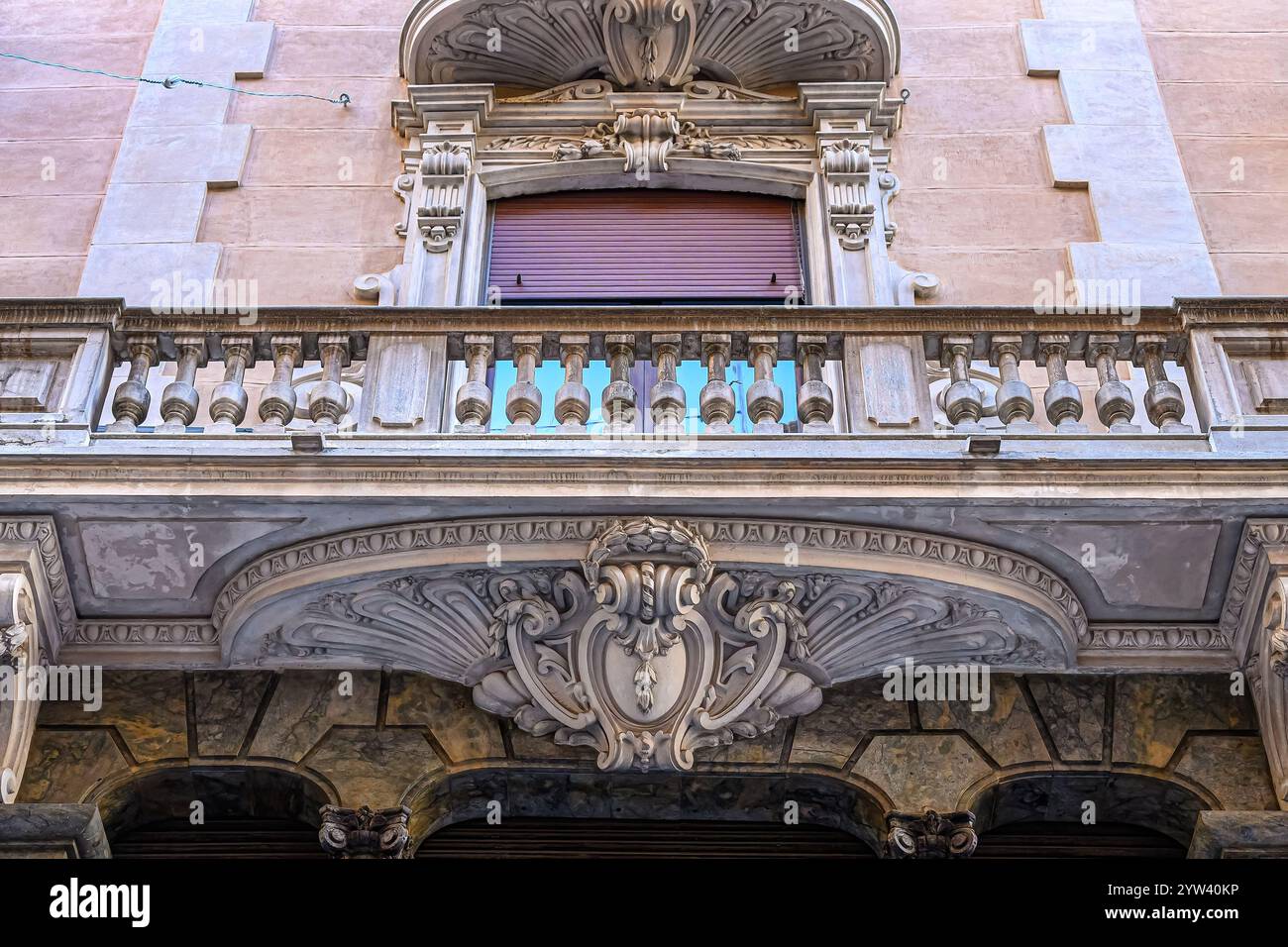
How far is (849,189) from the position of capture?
11.2m

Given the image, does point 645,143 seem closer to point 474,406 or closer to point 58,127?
point 474,406

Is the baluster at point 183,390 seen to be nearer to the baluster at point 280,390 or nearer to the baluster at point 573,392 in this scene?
the baluster at point 280,390

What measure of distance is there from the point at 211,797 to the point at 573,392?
8.15 feet

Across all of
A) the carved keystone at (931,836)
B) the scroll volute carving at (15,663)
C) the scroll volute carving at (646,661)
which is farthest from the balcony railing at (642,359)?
the carved keystone at (931,836)

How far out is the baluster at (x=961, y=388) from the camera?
8391 millimetres

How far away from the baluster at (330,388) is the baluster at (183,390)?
1.80ft

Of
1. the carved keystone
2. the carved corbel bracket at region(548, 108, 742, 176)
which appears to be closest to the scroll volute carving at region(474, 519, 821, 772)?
the carved keystone

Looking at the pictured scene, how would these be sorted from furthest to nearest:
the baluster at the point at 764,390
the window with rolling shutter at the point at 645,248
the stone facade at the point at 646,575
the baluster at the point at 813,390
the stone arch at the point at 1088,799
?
the window with rolling shutter at the point at 645,248
the baluster at the point at 813,390
the baluster at the point at 764,390
the stone arch at the point at 1088,799
the stone facade at the point at 646,575

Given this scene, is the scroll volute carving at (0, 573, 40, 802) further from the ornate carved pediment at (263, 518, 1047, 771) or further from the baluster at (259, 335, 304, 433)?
the baluster at (259, 335, 304, 433)

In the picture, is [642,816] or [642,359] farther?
[642,359]

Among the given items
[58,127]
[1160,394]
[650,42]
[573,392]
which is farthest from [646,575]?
[58,127]

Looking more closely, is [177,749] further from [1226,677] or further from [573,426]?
[1226,677]

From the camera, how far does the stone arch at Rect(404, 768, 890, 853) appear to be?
815cm
